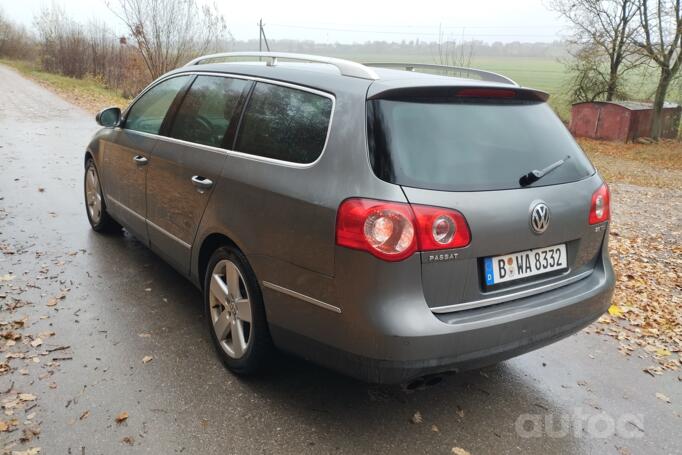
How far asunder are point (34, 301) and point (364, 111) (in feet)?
9.94

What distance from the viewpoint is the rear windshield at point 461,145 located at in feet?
8.44

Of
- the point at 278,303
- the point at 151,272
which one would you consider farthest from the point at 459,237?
the point at 151,272

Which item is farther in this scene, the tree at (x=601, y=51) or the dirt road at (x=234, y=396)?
the tree at (x=601, y=51)

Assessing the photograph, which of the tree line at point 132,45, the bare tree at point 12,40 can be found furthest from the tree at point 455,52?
the bare tree at point 12,40

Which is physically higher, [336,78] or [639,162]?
[336,78]

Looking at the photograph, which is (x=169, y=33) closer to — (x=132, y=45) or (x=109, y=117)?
(x=132, y=45)

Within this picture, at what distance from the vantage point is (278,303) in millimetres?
2885

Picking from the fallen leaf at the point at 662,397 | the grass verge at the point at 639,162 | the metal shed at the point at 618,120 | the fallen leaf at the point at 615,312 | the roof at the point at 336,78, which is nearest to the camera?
the roof at the point at 336,78

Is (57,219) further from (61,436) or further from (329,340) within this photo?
(329,340)

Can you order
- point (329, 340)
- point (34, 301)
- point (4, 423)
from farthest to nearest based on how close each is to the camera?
1. point (34, 301)
2. point (4, 423)
3. point (329, 340)

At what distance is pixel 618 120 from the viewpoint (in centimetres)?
2212

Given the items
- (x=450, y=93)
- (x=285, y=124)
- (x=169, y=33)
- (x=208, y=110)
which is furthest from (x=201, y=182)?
(x=169, y=33)

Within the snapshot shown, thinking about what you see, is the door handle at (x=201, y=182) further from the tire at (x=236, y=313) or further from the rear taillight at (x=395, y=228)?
the rear taillight at (x=395, y=228)

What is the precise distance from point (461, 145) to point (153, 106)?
2.84 m
